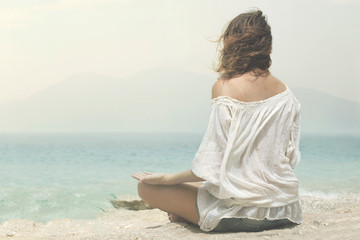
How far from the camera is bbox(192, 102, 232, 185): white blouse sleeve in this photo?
198cm

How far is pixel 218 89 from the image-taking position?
2053mm

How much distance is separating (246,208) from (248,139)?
0.33 metres

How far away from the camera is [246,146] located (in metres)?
2.00

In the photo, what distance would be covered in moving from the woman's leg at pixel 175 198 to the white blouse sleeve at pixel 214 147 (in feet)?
0.60

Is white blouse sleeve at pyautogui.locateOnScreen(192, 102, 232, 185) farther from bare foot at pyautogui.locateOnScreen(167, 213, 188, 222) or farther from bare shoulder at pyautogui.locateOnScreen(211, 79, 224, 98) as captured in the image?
bare foot at pyautogui.locateOnScreen(167, 213, 188, 222)

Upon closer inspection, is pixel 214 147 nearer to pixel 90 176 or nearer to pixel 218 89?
pixel 218 89

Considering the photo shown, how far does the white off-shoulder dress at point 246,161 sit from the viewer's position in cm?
198

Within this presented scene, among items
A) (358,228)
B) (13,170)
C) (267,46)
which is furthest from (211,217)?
(13,170)

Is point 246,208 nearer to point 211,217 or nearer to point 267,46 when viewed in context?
point 211,217

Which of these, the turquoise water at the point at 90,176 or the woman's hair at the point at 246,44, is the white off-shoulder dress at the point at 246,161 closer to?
the woman's hair at the point at 246,44

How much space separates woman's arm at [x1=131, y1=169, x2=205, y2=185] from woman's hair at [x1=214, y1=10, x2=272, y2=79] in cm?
50

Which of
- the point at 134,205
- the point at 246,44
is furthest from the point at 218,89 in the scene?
the point at 134,205

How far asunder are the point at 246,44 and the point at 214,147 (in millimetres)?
508

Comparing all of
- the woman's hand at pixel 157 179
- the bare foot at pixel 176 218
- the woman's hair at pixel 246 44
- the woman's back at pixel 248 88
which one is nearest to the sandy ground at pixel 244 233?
the bare foot at pixel 176 218
